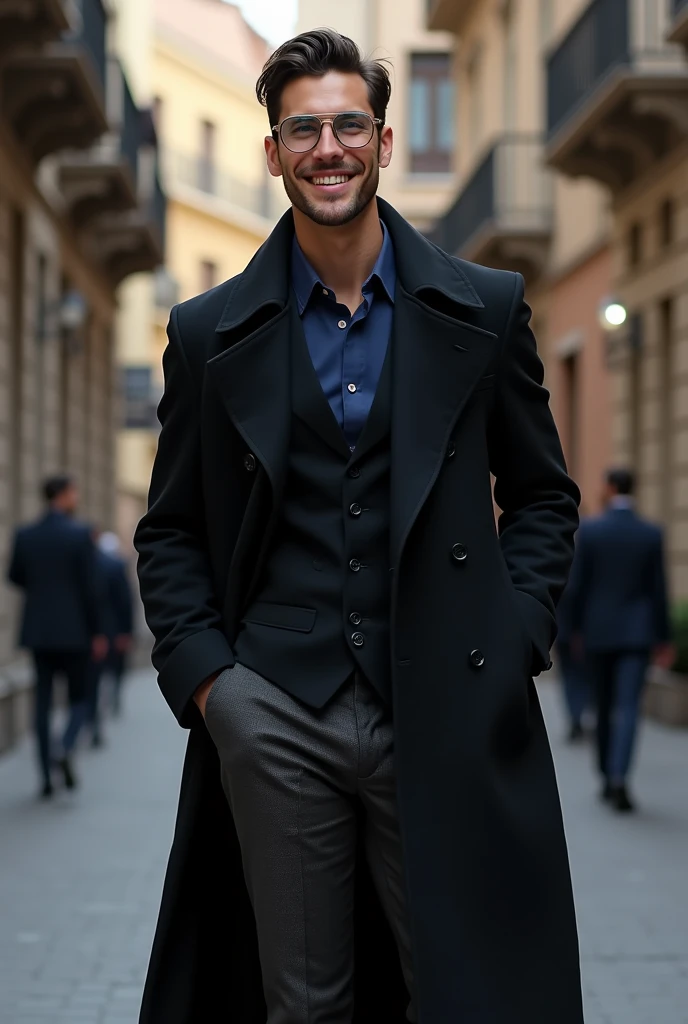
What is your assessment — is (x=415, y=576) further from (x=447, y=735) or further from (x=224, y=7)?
(x=224, y=7)

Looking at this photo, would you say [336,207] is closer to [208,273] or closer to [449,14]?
[449,14]

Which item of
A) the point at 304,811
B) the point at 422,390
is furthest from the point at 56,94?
the point at 304,811

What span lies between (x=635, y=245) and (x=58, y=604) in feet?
32.5

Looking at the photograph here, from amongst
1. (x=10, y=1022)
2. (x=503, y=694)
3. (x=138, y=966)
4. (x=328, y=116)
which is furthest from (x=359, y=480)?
(x=138, y=966)

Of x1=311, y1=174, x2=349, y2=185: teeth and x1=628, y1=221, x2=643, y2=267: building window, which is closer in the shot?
x1=311, y1=174, x2=349, y2=185: teeth

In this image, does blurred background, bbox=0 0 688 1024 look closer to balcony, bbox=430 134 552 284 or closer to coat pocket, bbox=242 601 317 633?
balcony, bbox=430 134 552 284

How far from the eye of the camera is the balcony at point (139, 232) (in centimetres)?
2339

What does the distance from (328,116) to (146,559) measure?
0.88 m

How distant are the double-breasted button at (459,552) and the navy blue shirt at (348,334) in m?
0.26

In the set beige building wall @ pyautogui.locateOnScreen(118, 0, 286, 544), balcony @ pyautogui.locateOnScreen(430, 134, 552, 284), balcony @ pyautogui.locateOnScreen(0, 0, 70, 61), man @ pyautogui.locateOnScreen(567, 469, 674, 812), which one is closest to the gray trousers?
man @ pyautogui.locateOnScreen(567, 469, 674, 812)

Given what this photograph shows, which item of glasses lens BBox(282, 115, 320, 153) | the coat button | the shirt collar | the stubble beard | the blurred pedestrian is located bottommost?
the blurred pedestrian

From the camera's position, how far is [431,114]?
37.3 metres

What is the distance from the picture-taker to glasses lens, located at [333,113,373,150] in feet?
11.3

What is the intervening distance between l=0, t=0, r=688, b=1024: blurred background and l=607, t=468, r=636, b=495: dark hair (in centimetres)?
178
